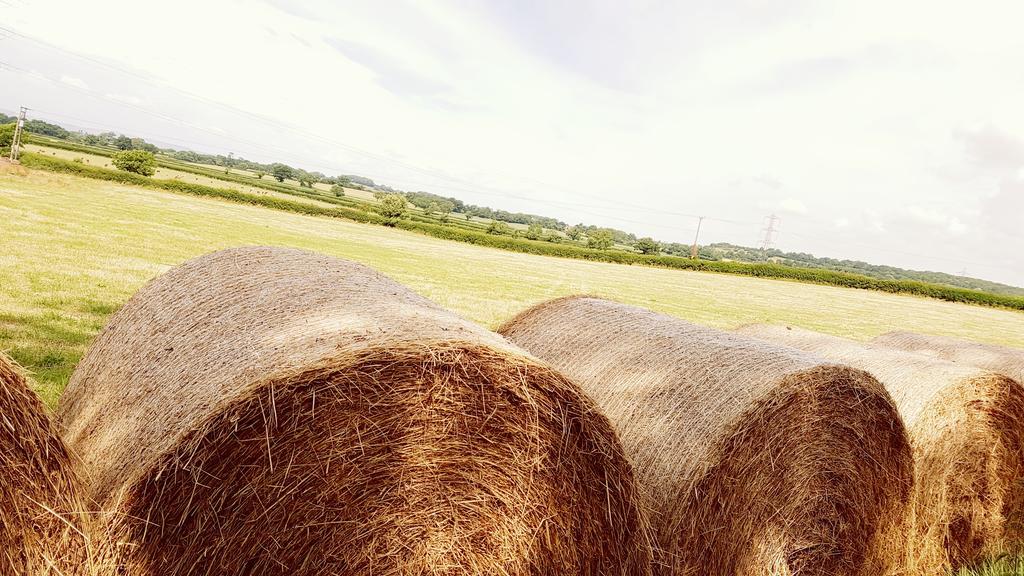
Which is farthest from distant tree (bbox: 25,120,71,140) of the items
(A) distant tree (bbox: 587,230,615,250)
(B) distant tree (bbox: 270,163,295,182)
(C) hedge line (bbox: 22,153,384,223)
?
(A) distant tree (bbox: 587,230,615,250)

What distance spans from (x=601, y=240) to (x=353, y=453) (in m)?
73.8

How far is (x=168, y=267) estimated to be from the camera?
1523 cm

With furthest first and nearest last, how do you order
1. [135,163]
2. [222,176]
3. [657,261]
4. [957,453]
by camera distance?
[222,176] → [135,163] → [657,261] → [957,453]

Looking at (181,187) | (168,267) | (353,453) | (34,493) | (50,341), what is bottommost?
(168,267)

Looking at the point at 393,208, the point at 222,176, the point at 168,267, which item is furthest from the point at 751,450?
the point at 222,176

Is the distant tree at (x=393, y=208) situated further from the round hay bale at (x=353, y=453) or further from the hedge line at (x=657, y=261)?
the round hay bale at (x=353, y=453)

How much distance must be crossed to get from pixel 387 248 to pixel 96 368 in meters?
29.2

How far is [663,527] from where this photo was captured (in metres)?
3.87

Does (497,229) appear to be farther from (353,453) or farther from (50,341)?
(353,453)

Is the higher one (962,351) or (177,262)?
(962,351)

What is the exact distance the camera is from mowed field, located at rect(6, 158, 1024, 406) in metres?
8.67

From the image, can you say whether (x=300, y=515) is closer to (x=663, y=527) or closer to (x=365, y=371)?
(x=365, y=371)

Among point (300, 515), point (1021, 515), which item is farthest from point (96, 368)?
point (1021, 515)

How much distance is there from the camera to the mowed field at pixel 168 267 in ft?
28.4
